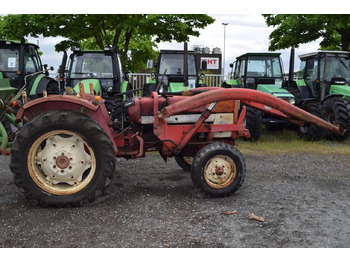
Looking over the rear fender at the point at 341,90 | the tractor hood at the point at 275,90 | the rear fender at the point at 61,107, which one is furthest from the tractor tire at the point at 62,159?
the rear fender at the point at 341,90

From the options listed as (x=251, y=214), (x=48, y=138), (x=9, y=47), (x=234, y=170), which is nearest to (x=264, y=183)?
(x=234, y=170)

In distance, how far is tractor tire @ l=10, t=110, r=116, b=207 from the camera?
4207mm

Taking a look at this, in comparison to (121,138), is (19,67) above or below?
above

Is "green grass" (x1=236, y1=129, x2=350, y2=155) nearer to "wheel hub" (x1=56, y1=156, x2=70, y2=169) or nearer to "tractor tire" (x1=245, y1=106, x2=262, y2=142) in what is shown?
"tractor tire" (x1=245, y1=106, x2=262, y2=142)

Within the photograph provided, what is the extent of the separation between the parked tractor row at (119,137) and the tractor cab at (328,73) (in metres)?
5.58

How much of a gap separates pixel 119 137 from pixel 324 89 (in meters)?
7.28

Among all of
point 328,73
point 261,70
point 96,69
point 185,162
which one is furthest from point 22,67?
point 328,73

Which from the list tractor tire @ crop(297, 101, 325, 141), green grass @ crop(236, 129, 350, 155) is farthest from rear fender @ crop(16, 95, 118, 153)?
tractor tire @ crop(297, 101, 325, 141)

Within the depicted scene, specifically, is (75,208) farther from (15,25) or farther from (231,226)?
(15,25)

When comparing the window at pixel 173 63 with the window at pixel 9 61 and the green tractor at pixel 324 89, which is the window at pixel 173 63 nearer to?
the green tractor at pixel 324 89

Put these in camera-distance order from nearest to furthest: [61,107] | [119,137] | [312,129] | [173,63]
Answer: [61,107], [119,137], [312,129], [173,63]

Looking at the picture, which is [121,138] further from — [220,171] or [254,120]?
[254,120]

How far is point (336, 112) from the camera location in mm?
9320

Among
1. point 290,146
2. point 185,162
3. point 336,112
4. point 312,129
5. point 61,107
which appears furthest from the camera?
point 312,129
